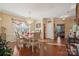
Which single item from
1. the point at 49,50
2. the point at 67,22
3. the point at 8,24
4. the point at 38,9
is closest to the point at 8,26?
the point at 8,24

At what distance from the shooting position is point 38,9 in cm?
169

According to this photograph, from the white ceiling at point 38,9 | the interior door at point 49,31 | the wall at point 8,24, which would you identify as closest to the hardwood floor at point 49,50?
the interior door at point 49,31

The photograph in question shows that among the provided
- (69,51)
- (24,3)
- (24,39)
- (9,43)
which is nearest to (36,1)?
(24,3)

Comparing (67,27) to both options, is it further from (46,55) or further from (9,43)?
(9,43)

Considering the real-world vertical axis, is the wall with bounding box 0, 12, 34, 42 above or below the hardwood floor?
above

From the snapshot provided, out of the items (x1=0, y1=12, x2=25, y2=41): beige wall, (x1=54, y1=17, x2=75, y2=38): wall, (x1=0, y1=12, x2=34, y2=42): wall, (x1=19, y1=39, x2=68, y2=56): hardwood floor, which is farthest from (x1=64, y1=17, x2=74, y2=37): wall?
(x1=0, y1=12, x2=25, y2=41): beige wall

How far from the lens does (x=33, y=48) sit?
1688 millimetres

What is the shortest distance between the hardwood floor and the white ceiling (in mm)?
336

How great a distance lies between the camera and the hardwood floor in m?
1.68

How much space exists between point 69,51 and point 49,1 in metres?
0.66

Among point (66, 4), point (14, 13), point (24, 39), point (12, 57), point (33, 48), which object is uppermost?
point (66, 4)

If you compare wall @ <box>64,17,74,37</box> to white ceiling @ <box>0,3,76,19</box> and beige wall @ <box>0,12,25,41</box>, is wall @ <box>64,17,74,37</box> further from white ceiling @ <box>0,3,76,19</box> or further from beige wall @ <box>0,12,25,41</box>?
beige wall @ <box>0,12,25,41</box>

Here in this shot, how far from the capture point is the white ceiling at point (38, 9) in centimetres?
168

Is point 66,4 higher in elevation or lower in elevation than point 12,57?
higher
